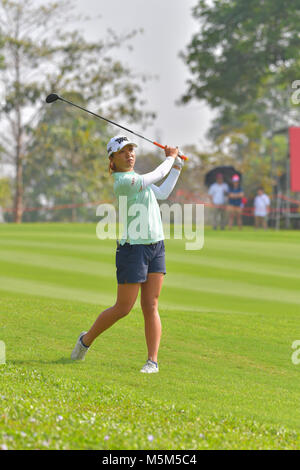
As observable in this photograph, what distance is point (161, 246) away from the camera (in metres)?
6.34

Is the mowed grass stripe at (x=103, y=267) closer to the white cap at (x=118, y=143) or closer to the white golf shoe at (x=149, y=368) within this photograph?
the white golf shoe at (x=149, y=368)

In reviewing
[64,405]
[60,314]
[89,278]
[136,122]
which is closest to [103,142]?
[136,122]

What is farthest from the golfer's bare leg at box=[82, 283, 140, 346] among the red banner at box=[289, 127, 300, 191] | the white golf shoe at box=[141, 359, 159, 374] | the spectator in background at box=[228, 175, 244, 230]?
the spectator in background at box=[228, 175, 244, 230]

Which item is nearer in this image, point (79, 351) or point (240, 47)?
point (79, 351)

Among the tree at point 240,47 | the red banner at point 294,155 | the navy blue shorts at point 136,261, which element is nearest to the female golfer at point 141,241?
the navy blue shorts at point 136,261

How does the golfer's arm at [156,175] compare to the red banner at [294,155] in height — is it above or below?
below

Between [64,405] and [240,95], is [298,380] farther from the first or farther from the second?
[240,95]

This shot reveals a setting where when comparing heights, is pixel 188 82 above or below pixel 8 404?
above

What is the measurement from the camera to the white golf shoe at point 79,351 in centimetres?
673

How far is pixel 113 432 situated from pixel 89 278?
8755 mm

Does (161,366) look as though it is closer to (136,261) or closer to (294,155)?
Answer: (136,261)

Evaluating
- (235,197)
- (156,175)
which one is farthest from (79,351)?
(235,197)

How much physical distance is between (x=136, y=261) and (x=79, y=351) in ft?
3.87

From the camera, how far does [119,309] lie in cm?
643
